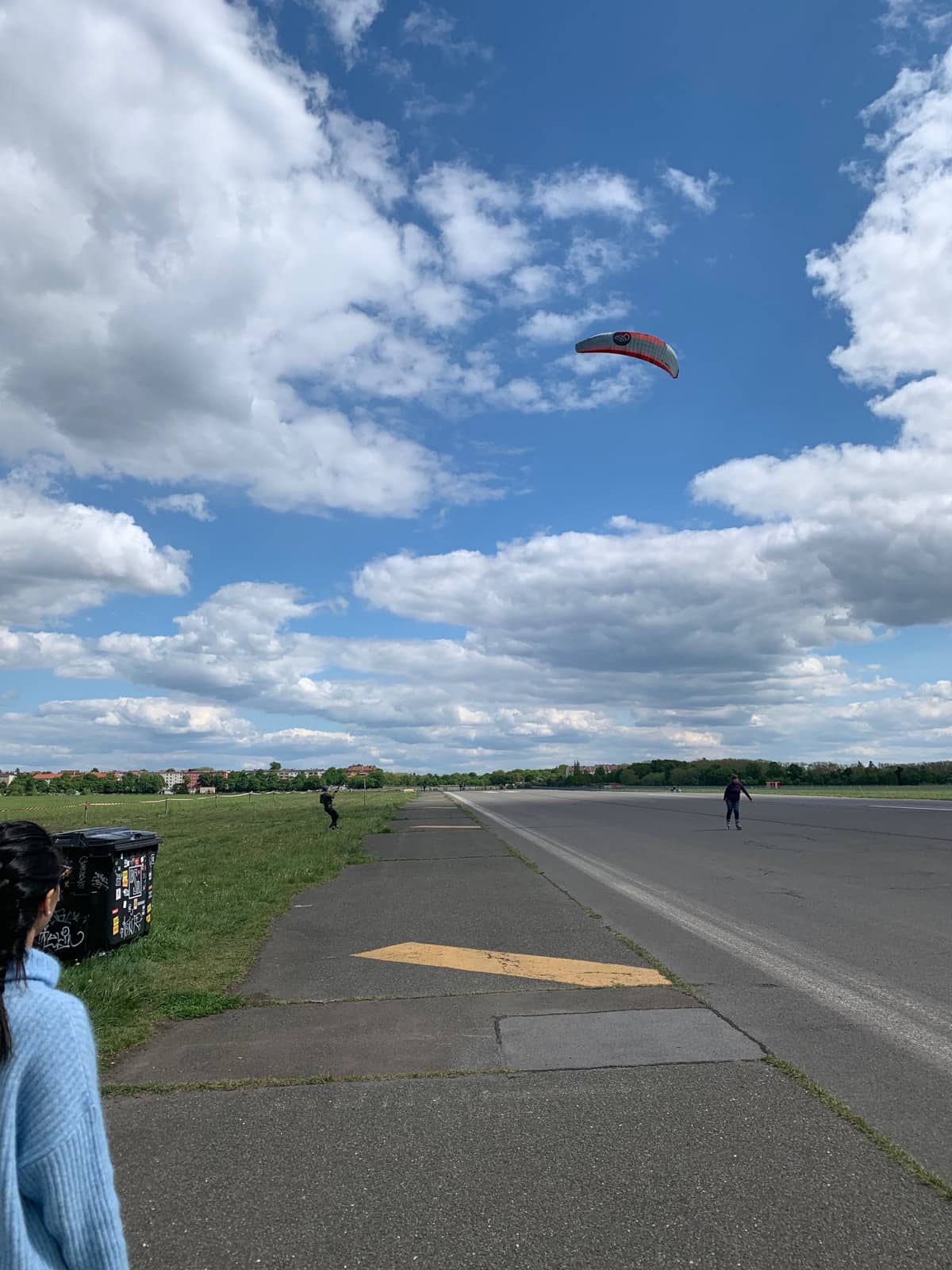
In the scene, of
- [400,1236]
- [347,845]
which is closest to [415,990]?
[400,1236]

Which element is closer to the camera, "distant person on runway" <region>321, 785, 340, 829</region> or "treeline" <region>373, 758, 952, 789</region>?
"distant person on runway" <region>321, 785, 340, 829</region>

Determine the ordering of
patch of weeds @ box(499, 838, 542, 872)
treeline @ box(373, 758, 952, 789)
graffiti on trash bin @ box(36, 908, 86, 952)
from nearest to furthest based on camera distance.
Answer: graffiti on trash bin @ box(36, 908, 86, 952)
patch of weeds @ box(499, 838, 542, 872)
treeline @ box(373, 758, 952, 789)

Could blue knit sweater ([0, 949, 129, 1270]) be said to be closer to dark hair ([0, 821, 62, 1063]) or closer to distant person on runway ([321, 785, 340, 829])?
A: dark hair ([0, 821, 62, 1063])

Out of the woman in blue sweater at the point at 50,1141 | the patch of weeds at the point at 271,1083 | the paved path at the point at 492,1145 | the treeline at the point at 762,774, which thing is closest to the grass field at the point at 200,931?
the paved path at the point at 492,1145

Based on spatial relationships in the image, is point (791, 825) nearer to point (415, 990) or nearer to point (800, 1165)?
point (415, 990)

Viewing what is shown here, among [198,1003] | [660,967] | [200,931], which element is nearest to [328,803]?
[200,931]

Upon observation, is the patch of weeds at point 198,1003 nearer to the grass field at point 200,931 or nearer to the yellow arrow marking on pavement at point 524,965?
the grass field at point 200,931

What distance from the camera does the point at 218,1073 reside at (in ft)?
17.6

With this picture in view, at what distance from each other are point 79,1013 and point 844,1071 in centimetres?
483

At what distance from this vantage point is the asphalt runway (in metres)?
5.15

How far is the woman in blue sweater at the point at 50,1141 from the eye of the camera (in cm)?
174

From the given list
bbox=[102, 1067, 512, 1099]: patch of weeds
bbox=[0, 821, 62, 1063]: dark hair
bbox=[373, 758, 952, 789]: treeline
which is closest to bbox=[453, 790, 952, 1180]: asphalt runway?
bbox=[102, 1067, 512, 1099]: patch of weeds

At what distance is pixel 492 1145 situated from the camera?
421cm

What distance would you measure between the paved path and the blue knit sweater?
72.9 inches
